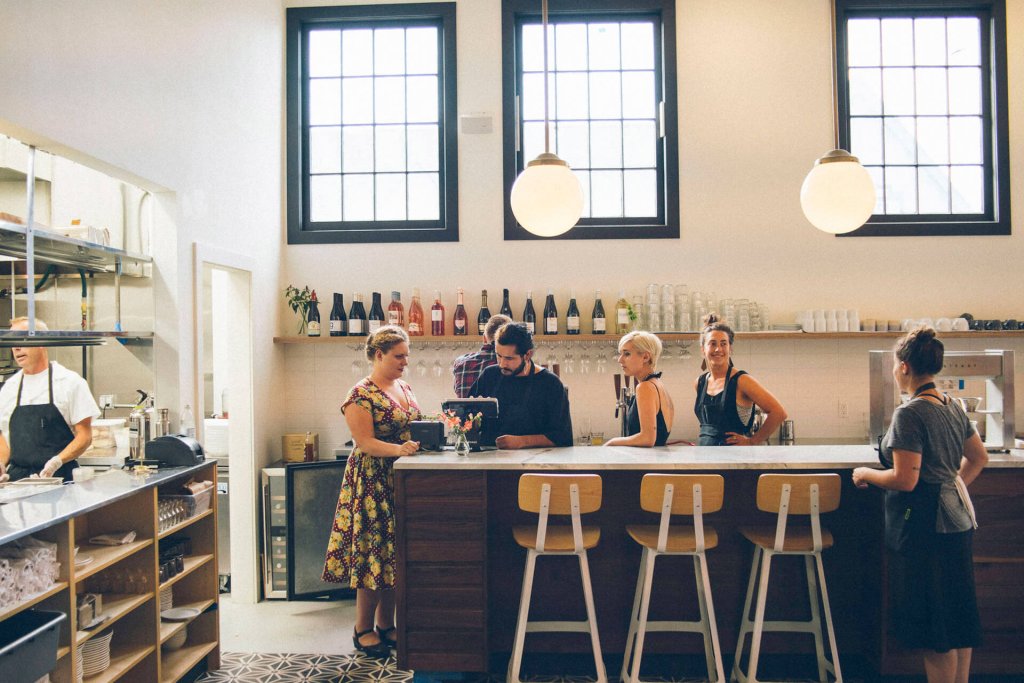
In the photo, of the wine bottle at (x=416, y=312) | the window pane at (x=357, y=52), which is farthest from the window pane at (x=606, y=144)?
the window pane at (x=357, y=52)

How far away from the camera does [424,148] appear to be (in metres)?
5.30

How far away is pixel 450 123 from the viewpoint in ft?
17.0

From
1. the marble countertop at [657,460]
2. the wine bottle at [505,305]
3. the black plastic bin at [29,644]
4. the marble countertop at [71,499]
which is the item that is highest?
the wine bottle at [505,305]

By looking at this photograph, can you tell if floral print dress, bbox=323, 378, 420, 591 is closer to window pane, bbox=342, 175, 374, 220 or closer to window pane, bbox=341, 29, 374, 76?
window pane, bbox=342, 175, 374, 220

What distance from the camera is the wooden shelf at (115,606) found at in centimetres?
249

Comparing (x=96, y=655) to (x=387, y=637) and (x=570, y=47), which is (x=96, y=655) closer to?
(x=387, y=637)

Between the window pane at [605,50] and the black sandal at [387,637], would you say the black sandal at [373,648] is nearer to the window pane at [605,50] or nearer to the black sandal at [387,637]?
the black sandal at [387,637]

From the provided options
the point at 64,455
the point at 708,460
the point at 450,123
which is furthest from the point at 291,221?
the point at 708,460

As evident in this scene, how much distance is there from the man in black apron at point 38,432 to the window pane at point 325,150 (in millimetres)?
2762

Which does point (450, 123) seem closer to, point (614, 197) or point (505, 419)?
point (614, 197)

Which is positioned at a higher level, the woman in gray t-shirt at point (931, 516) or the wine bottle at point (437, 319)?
the wine bottle at point (437, 319)

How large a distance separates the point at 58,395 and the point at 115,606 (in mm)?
886

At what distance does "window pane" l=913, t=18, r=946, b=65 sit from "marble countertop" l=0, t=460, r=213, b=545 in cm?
555

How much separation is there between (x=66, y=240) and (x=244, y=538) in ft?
7.36
